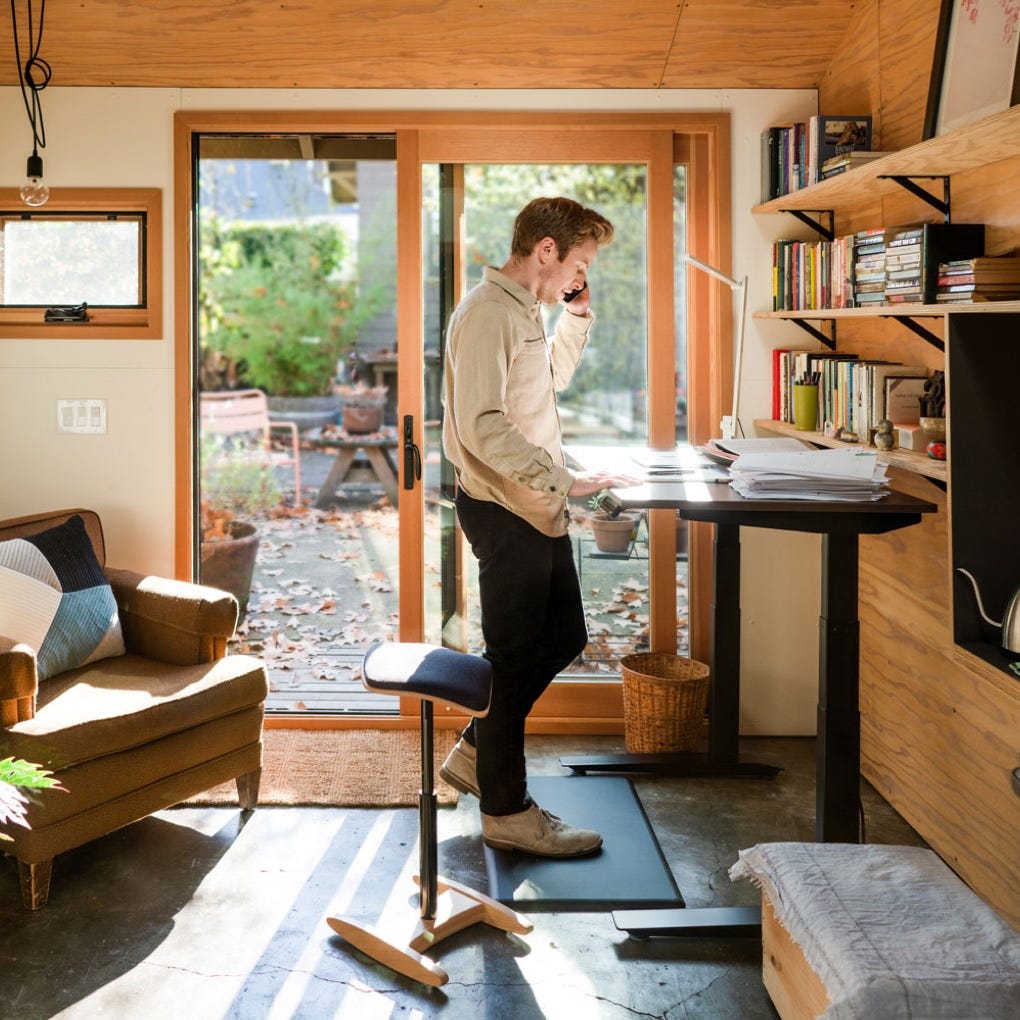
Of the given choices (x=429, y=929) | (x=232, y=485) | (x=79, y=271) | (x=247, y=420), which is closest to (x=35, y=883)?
(x=429, y=929)

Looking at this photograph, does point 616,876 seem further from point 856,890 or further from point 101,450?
point 101,450

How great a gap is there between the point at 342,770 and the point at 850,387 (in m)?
2.00

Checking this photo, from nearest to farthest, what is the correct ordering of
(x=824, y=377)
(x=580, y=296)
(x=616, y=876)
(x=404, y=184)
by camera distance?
(x=616, y=876)
(x=580, y=296)
(x=824, y=377)
(x=404, y=184)

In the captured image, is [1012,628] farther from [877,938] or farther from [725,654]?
[725,654]

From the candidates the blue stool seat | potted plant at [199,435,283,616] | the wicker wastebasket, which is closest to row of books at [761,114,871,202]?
the wicker wastebasket

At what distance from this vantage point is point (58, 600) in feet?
10.8

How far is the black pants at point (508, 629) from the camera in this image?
9.82ft

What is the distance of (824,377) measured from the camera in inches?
142

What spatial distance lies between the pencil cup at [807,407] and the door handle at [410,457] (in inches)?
51.8

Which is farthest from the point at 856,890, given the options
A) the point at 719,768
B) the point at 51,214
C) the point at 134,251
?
the point at 51,214

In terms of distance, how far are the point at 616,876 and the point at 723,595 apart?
3.51 feet

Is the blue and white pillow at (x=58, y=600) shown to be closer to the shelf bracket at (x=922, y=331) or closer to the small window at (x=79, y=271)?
the small window at (x=79, y=271)

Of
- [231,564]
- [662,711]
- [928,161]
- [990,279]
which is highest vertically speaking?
[928,161]

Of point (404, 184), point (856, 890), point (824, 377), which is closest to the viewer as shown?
point (856, 890)
